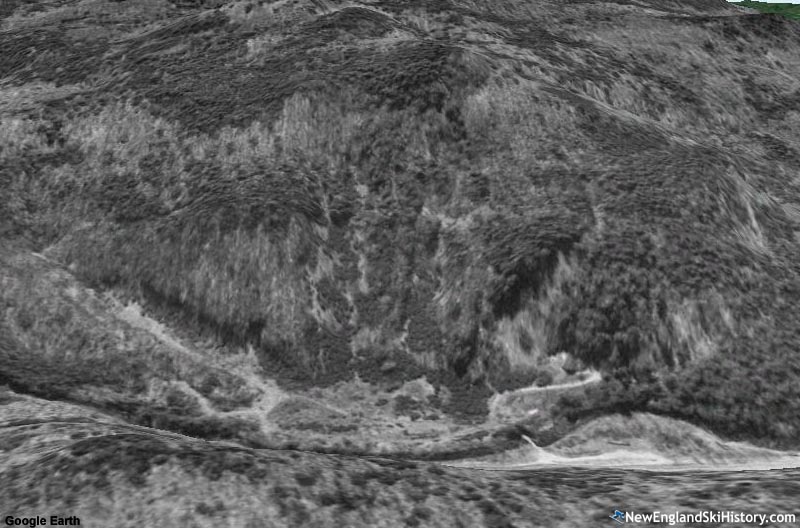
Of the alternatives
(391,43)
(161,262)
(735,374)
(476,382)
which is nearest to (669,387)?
(735,374)

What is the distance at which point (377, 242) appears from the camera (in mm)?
38781

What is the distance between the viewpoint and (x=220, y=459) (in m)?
20.5

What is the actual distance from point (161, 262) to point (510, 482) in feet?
70.7

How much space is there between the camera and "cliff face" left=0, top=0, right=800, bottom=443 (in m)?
33.8

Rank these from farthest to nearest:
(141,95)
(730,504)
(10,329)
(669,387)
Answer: (141,95)
(10,329)
(669,387)
(730,504)

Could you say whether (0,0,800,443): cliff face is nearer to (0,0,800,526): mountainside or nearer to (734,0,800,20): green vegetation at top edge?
(0,0,800,526): mountainside

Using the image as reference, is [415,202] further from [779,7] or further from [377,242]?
[779,7]

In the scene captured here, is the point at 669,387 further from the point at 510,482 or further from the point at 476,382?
the point at 510,482

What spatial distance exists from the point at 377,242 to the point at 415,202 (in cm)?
316

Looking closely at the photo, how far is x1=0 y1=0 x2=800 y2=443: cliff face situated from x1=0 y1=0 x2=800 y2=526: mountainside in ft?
0.43

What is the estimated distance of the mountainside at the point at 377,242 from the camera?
3200 cm

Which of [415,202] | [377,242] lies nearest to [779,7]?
[415,202]

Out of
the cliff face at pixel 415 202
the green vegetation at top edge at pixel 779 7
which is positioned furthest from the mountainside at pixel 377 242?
the green vegetation at top edge at pixel 779 7

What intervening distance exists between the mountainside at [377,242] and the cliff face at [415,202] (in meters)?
0.13
